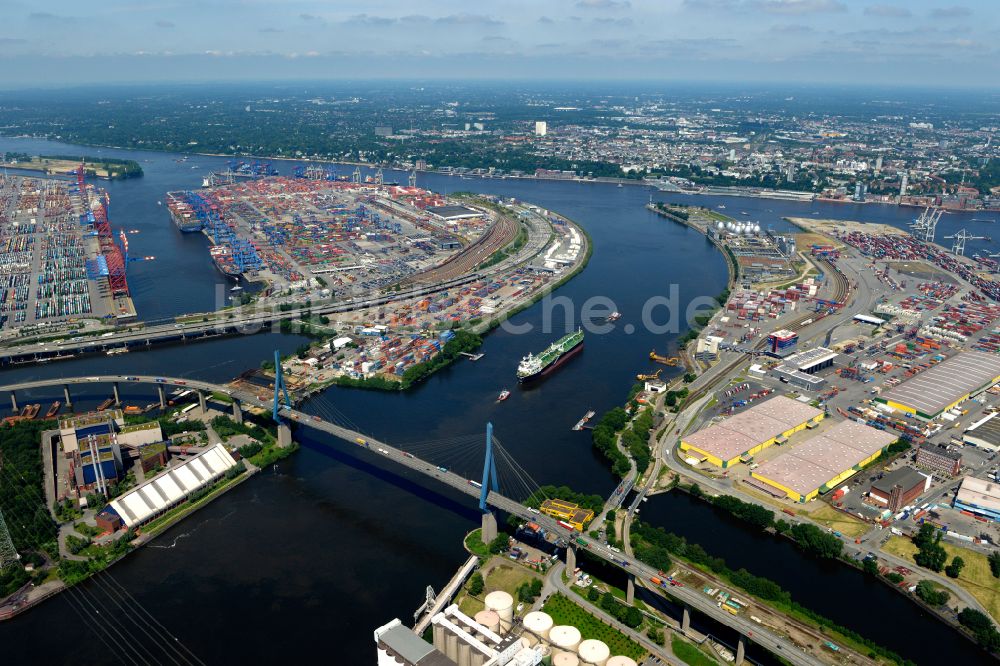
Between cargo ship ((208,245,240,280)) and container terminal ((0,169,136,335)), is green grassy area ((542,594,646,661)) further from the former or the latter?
cargo ship ((208,245,240,280))

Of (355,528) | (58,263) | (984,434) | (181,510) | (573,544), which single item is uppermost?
(58,263)

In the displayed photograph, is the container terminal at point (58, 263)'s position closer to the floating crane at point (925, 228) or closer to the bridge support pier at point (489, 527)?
the bridge support pier at point (489, 527)

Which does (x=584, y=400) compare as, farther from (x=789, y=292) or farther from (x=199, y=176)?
(x=199, y=176)

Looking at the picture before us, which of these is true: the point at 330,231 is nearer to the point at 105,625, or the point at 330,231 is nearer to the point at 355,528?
the point at 355,528

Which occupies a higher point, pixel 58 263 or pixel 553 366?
pixel 58 263

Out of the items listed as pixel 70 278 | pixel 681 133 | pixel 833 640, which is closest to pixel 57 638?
pixel 833 640

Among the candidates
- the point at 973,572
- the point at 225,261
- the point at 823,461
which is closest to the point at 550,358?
the point at 823,461
